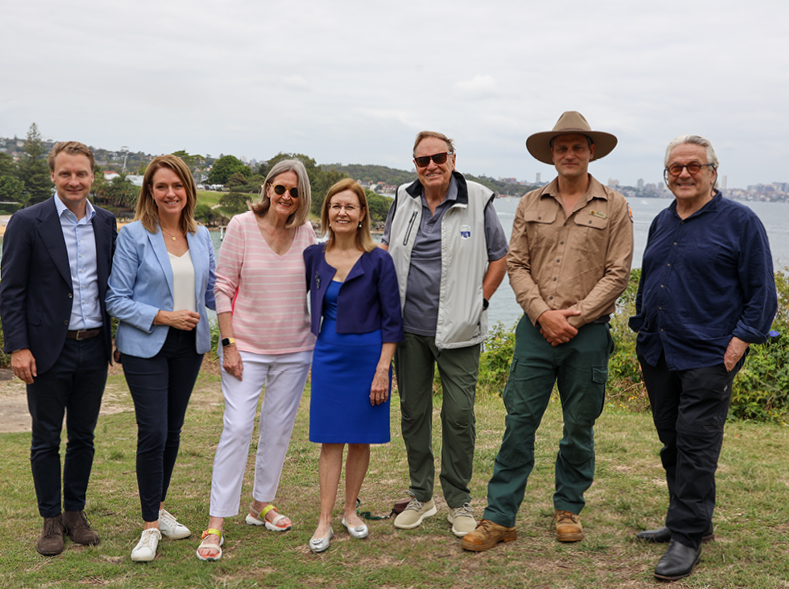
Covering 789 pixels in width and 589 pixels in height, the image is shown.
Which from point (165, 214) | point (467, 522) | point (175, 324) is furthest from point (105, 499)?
point (467, 522)

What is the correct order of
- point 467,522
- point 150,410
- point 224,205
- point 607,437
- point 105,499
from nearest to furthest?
1. point 150,410
2. point 467,522
3. point 105,499
4. point 607,437
5. point 224,205

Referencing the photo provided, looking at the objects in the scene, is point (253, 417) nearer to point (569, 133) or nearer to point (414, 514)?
point (414, 514)

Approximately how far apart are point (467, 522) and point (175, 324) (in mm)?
2151

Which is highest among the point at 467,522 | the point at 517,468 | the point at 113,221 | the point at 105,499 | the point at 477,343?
the point at 113,221

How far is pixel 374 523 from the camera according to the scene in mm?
4309

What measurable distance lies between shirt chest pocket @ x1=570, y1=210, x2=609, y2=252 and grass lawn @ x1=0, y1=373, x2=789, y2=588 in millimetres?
1774

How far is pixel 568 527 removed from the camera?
3957mm

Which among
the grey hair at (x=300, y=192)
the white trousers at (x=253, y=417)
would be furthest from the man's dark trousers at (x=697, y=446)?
the grey hair at (x=300, y=192)

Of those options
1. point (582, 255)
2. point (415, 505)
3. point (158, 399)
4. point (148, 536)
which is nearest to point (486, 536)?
point (415, 505)

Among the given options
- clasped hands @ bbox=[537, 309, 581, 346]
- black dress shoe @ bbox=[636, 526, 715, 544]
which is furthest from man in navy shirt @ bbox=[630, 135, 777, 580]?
clasped hands @ bbox=[537, 309, 581, 346]

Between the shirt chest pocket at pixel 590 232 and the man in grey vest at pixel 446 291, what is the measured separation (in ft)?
1.73

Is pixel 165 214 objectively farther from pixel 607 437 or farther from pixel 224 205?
pixel 224 205

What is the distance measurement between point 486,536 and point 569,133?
96.2 inches

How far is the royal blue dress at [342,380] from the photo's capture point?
394cm
